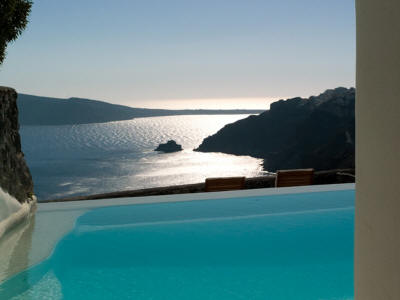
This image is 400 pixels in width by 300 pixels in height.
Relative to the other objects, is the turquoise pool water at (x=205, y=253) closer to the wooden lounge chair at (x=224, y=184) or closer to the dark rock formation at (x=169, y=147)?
the wooden lounge chair at (x=224, y=184)

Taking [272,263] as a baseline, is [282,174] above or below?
above

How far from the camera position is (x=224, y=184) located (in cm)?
Result: 666

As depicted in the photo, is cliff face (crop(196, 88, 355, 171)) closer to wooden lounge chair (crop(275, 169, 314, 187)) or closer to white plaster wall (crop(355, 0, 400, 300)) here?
wooden lounge chair (crop(275, 169, 314, 187))

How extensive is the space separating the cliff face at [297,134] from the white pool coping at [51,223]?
50.8 meters

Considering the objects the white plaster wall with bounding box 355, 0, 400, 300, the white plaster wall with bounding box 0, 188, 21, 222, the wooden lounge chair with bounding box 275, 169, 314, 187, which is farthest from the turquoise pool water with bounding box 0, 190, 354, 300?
the white plaster wall with bounding box 355, 0, 400, 300

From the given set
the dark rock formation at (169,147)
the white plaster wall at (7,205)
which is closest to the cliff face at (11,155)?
the white plaster wall at (7,205)

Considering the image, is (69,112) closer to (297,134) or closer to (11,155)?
(297,134)

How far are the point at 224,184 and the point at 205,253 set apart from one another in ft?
6.82

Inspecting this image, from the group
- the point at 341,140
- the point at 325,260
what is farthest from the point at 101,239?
the point at 341,140

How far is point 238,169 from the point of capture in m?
76.7

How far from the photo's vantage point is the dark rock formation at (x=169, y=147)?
315ft

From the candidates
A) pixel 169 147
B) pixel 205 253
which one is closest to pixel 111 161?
pixel 169 147

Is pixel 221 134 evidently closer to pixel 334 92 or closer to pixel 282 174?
pixel 334 92

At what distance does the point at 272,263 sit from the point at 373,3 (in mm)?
3717
